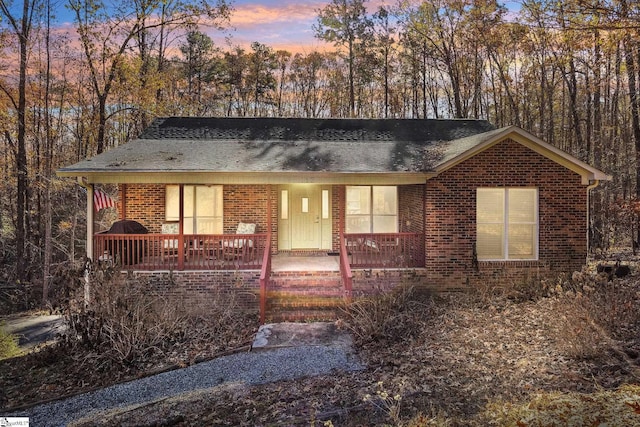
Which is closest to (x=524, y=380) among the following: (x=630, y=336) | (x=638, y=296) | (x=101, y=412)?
(x=630, y=336)

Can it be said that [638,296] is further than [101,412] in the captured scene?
Yes

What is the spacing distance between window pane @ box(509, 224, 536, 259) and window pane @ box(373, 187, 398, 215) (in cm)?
353

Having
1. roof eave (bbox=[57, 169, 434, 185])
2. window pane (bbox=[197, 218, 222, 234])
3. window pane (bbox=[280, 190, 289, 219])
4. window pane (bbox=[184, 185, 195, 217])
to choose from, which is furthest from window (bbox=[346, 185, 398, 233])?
window pane (bbox=[184, 185, 195, 217])

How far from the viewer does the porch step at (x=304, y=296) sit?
8883mm

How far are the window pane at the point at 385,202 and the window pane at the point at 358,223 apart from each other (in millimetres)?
365

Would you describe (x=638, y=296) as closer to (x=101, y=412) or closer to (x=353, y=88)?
(x=101, y=412)

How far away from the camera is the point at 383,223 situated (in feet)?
41.4

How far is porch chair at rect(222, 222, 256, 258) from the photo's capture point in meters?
9.87

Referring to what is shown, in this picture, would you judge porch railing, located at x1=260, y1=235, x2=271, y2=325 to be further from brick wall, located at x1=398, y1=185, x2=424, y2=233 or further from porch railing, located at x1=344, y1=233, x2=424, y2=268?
brick wall, located at x1=398, y1=185, x2=424, y2=233

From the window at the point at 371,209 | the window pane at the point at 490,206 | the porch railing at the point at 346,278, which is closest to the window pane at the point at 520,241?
the window pane at the point at 490,206

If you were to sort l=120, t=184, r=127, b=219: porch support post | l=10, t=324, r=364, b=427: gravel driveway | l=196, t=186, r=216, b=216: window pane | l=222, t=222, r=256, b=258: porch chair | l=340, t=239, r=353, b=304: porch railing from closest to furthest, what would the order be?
l=10, t=324, r=364, b=427: gravel driveway
l=340, t=239, r=353, b=304: porch railing
l=222, t=222, r=256, b=258: porch chair
l=120, t=184, r=127, b=219: porch support post
l=196, t=186, r=216, b=216: window pane

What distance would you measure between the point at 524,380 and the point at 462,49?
75.8 ft

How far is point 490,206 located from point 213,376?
313 inches

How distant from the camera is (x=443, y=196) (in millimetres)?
10016
